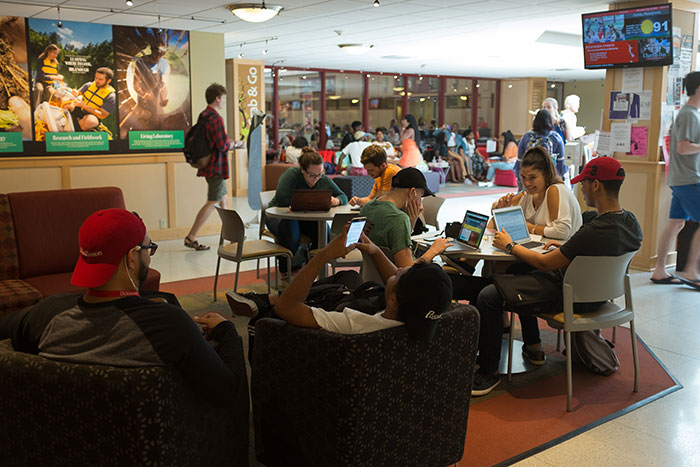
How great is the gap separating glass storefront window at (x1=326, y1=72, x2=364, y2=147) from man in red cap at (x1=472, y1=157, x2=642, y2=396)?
45.7 ft

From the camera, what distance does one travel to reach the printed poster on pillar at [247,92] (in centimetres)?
1253

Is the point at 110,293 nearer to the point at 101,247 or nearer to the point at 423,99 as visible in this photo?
the point at 101,247

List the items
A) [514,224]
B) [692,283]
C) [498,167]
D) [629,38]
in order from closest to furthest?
[514,224], [692,283], [629,38], [498,167]

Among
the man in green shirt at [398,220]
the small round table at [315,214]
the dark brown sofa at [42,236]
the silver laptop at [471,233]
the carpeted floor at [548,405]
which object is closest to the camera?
the carpeted floor at [548,405]

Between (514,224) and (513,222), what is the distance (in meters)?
0.01

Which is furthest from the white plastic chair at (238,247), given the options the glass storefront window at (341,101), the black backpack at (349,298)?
the glass storefront window at (341,101)

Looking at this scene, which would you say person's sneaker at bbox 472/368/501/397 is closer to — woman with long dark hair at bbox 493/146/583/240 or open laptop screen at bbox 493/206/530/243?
open laptop screen at bbox 493/206/530/243

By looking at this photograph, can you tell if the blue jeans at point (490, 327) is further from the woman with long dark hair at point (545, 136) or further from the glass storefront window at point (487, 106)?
the glass storefront window at point (487, 106)

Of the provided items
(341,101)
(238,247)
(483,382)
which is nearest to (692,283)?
(483,382)

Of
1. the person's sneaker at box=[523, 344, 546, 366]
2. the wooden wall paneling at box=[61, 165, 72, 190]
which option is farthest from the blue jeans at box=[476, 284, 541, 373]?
the wooden wall paneling at box=[61, 165, 72, 190]

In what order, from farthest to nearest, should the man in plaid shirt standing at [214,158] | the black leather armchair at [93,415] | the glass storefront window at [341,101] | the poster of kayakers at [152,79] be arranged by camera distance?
1. the glass storefront window at [341,101]
2. the poster of kayakers at [152,79]
3. the man in plaid shirt standing at [214,158]
4. the black leather armchair at [93,415]

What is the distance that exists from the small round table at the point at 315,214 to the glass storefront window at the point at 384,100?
1341cm

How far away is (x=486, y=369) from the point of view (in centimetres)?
374

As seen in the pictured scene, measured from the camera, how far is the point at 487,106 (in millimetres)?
20609
